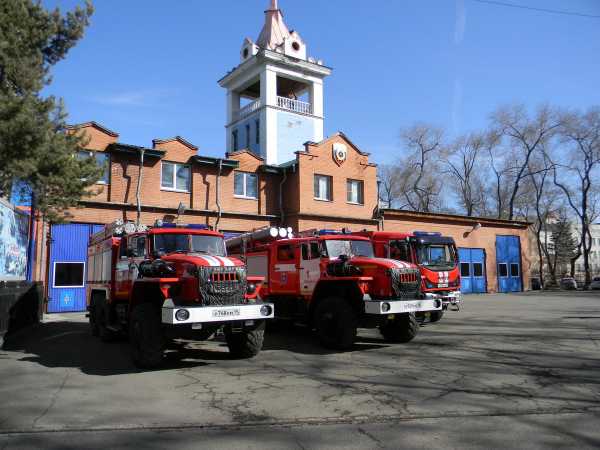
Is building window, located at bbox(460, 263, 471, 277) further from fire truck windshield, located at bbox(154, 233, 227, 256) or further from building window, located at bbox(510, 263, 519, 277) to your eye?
fire truck windshield, located at bbox(154, 233, 227, 256)

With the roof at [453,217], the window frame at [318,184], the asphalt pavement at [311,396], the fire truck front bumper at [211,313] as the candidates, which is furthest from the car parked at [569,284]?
the fire truck front bumper at [211,313]

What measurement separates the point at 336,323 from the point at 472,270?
26359mm

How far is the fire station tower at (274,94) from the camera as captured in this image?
3603 cm

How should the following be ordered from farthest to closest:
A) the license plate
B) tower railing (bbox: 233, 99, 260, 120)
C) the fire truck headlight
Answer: tower railing (bbox: 233, 99, 260, 120), the license plate, the fire truck headlight

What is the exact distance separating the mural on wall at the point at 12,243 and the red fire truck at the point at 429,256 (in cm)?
992

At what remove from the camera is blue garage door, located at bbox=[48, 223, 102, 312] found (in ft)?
64.5

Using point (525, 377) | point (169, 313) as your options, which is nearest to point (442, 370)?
point (525, 377)

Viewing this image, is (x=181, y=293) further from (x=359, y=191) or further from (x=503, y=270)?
(x=503, y=270)

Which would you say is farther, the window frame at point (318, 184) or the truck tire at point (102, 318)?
the window frame at point (318, 184)

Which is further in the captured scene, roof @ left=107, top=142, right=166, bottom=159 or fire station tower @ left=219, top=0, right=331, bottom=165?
fire station tower @ left=219, top=0, right=331, bottom=165

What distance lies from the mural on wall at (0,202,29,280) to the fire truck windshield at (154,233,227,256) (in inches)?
184

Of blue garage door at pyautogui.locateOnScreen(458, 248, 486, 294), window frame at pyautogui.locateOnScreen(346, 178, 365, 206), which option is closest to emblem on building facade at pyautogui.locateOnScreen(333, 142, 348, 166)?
window frame at pyautogui.locateOnScreen(346, 178, 365, 206)

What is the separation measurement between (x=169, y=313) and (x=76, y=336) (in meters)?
6.66

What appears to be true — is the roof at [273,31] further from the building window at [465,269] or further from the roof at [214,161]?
the building window at [465,269]
